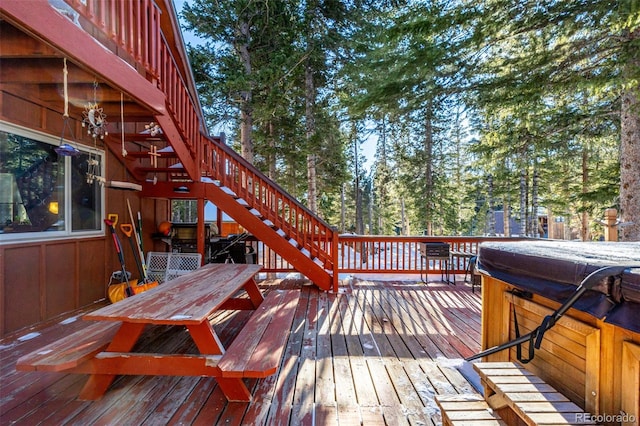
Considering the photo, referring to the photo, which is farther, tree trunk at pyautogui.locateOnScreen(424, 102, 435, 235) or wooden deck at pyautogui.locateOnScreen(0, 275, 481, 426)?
tree trunk at pyautogui.locateOnScreen(424, 102, 435, 235)

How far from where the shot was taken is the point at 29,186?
2979 millimetres

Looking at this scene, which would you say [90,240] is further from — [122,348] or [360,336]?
[360,336]

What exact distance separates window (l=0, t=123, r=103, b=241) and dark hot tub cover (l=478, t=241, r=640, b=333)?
412cm

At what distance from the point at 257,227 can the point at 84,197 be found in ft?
8.10

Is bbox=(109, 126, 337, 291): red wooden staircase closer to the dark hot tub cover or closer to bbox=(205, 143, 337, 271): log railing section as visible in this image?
bbox=(205, 143, 337, 271): log railing section

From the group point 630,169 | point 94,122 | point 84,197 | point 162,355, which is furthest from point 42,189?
point 630,169

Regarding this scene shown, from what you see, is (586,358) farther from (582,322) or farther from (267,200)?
(267,200)

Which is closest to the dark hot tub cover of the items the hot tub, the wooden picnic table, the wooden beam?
the hot tub

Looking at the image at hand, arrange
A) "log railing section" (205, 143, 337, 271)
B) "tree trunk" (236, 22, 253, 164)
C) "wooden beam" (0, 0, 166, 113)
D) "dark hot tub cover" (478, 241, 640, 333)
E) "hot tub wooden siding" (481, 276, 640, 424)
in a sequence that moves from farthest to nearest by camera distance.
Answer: "tree trunk" (236, 22, 253, 164) < "log railing section" (205, 143, 337, 271) < "wooden beam" (0, 0, 166, 113) < "hot tub wooden siding" (481, 276, 640, 424) < "dark hot tub cover" (478, 241, 640, 333)

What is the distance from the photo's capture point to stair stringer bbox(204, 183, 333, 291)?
4398 millimetres

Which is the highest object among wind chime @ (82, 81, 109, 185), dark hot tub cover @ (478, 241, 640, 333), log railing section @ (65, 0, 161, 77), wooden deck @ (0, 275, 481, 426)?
log railing section @ (65, 0, 161, 77)

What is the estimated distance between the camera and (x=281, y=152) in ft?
28.8

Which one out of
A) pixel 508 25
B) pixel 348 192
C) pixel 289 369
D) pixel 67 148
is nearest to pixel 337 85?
pixel 508 25

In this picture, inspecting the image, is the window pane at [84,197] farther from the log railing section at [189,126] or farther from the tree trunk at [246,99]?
the tree trunk at [246,99]
